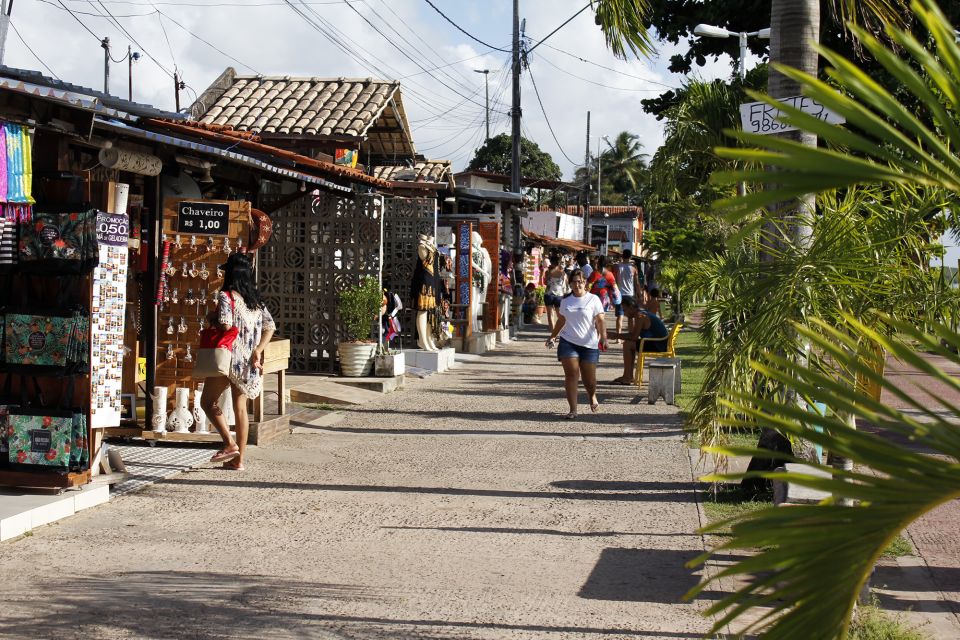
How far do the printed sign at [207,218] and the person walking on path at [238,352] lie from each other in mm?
976

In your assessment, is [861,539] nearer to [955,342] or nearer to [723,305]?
[955,342]

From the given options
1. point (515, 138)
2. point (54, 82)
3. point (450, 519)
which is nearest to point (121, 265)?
point (54, 82)

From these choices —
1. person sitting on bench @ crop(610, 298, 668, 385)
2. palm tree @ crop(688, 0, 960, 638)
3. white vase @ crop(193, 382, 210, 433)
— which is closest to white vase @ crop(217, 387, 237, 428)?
white vase @ crop(193, 382, 210, 433)

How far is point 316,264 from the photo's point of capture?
15328mm

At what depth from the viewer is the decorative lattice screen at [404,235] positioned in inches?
699

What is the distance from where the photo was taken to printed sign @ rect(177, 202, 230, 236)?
9859mm

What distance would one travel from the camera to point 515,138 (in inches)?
1092

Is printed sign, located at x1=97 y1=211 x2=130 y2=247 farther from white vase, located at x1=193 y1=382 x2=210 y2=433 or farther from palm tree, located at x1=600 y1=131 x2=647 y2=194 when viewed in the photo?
palm tree, located at x1=600 y1=131 x2=647 y2=194

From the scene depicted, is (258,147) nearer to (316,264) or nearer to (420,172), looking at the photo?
(316,264)

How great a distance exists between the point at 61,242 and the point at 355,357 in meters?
7.76

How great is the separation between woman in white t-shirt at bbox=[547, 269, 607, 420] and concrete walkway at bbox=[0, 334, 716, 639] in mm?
1425

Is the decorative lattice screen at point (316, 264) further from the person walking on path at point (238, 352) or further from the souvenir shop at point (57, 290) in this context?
the souvenir shop at point (57, 290)

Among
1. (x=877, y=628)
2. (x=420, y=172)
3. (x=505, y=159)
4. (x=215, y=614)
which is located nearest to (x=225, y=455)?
(x=215, y=614)

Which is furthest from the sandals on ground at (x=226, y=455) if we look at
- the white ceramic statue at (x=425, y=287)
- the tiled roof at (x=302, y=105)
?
the tiled roof at (x=302, y=105)
